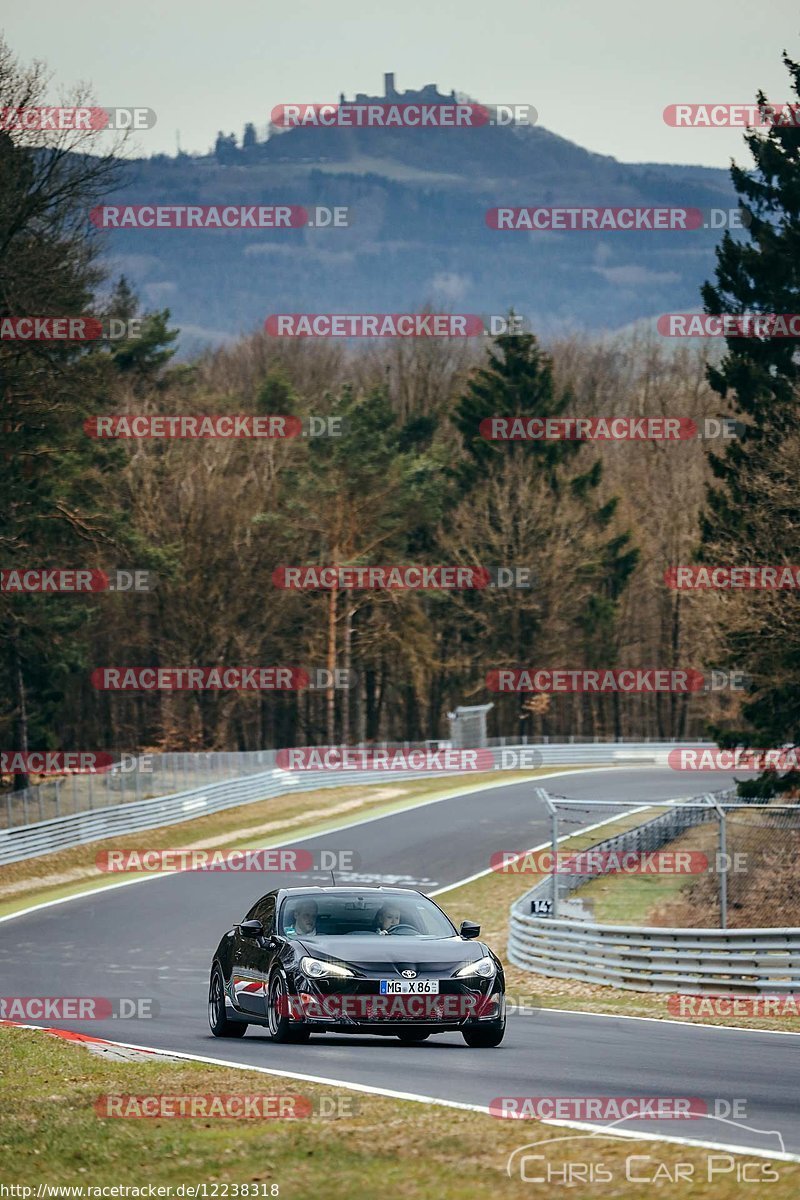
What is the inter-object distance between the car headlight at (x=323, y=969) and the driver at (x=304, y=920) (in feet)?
1.92

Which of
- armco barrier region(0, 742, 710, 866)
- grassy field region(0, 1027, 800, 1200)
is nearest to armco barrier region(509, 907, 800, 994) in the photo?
grassy field region(0, 1027, 800, 1200)

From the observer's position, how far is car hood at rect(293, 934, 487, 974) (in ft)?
46.2

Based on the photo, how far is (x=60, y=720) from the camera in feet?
254

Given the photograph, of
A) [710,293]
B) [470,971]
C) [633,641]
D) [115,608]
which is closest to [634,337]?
[633,641]

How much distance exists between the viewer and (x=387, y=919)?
15.2 metres

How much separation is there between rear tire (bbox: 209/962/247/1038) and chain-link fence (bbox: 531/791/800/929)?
704 centimetres

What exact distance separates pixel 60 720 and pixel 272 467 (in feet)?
48.4

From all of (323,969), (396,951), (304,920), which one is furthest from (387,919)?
(323,969)

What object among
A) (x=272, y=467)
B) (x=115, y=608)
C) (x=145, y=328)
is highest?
(x=145, y=328)

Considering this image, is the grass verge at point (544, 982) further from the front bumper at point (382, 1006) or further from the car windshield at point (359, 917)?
the front bumper at point (382, 1006)

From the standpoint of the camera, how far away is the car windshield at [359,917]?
1493 cm

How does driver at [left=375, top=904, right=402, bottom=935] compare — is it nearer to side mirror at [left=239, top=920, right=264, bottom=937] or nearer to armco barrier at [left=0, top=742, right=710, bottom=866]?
side mirror at [left=239, top=920, right=264, bottom=937]

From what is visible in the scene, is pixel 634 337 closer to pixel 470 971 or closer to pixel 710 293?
pixel 710 293

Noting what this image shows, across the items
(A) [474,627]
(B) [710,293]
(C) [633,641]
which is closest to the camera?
(B) [710,293]
